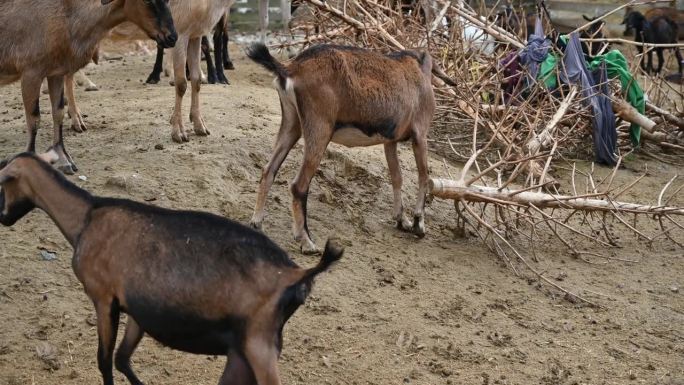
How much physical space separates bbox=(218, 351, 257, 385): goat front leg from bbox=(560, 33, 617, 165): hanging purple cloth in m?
6.70

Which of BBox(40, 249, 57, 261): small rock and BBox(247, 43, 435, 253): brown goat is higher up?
BBox(247, 43, 435, 253): brown goat

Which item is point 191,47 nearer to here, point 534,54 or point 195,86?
point 195,86

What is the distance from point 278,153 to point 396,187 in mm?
1111

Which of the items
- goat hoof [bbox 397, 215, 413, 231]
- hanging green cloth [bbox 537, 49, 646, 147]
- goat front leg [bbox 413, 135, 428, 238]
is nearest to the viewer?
goat front leg [bbox 413, 135, 428, 238]

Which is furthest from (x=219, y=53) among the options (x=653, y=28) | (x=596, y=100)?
(x=653, y=28)

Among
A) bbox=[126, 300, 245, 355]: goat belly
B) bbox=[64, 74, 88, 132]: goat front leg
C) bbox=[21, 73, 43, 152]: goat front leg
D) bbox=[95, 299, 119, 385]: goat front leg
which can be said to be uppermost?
bbox=[126, 300, 245, 355]: goat belly

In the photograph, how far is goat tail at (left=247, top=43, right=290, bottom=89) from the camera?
21.6 ft

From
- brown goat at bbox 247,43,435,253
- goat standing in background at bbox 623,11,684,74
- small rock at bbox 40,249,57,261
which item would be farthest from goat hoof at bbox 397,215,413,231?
goat standing in background at bbox 623,11,684,74

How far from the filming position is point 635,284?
7430 millimetres

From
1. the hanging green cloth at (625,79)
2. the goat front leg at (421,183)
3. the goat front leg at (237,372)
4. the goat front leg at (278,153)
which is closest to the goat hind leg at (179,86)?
the goat front leg at (278,153)

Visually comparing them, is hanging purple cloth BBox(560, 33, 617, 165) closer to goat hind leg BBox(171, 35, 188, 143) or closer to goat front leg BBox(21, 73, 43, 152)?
goat hind leg BBox(171, 35, 188, 143)

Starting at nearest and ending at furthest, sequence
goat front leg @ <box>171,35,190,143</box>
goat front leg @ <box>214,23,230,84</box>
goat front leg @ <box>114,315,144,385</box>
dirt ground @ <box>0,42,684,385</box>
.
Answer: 1. goat front leg @ <box>114,315,144,385</box>
2. dirt ground @ <box>0,42,684,385</box>
3. goat front leg @ <box>171,35,190,143</box>
4. goat front leg @ <box>214,23,230,84</box>

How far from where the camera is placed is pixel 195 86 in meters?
8.53

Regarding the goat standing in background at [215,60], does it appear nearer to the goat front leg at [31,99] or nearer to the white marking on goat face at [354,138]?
the goat front leg at [31,99]
